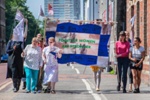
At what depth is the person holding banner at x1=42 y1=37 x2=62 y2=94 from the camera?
58.3 ft

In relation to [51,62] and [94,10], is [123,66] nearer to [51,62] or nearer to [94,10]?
[51,62]

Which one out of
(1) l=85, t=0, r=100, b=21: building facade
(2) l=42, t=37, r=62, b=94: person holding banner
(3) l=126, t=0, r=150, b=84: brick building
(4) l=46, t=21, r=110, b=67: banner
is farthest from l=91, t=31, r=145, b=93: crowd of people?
(1) l=85, t=0, r=100, b=21: building facade

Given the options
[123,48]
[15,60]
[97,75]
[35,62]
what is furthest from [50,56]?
[123,48]

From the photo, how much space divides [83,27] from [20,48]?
227 cm

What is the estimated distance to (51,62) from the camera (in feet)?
58.6

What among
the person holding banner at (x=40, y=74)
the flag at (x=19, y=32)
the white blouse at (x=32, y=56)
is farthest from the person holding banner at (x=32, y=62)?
the flag at (x=19, y=32)

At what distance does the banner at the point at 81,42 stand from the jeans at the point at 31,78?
1324mm

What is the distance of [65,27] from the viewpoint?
18.9 m

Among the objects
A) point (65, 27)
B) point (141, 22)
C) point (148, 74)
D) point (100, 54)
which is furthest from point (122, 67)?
point (141, 22)

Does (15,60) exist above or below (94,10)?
below

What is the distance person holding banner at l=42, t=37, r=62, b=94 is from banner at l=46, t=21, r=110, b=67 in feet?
3.73

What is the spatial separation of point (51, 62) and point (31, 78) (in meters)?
0.81

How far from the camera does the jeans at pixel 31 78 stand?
17.9 m

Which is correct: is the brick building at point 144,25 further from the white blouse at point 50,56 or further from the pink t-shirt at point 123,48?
the white blouse at point 50,56
